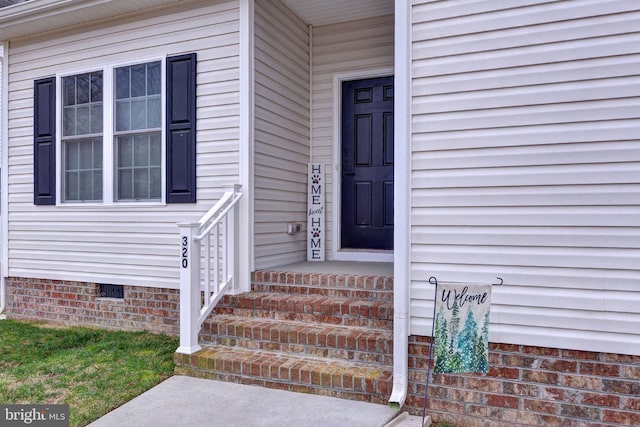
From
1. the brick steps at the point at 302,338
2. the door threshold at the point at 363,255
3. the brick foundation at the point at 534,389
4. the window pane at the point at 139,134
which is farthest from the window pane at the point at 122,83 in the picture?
the brick foundation at the point at 534,389

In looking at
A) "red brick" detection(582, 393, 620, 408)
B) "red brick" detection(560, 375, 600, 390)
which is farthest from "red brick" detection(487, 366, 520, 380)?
"red brick" detection(582, 393, 620, 408)

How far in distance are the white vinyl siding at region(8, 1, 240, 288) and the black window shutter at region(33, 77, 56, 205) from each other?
0.13m

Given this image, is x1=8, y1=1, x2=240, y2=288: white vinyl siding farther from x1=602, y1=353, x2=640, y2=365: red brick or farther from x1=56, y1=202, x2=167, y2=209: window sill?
x1=602, y1=353, x2=640, y2=365: red brick

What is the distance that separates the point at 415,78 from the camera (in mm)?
2871

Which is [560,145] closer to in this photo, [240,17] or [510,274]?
[510,274]

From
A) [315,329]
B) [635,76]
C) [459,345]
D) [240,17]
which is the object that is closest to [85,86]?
[240,17]

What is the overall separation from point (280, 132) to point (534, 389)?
2920 millimetres

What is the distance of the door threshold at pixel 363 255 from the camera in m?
4.57

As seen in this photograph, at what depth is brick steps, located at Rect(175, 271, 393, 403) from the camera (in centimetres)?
299

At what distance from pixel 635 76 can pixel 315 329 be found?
2.44 m

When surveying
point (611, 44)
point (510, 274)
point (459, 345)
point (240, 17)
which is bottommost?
point (459, 345)

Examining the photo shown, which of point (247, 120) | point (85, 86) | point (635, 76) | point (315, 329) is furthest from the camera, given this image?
point (85, 86)

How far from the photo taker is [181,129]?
13.8 feet

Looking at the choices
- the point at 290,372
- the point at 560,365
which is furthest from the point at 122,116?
the point at 560,365
